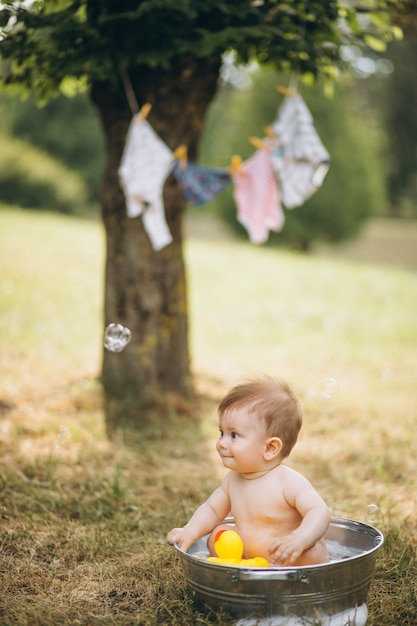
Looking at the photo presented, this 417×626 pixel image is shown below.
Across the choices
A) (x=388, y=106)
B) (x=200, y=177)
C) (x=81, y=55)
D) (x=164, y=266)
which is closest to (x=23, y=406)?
(x=164, y=266)

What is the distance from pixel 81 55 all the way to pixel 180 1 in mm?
661

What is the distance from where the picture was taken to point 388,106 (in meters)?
32.7

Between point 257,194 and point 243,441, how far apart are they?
296 cm

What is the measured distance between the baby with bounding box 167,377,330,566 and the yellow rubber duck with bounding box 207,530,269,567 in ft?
0.16

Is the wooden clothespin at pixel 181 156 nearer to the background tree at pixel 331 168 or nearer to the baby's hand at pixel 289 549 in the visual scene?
the baby's hand at pixel 289 549

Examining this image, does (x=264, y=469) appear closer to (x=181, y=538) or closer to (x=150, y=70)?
(x=181, y=538)

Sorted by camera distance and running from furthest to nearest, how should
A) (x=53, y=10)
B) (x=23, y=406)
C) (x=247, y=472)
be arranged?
1. (x=23, y=406)
2. (x=53, y=10)
3. (x=247, y=472)

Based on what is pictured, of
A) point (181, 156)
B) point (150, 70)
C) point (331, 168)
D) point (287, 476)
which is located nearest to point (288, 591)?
point (287, 476)

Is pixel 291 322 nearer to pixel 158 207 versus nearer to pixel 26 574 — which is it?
pixel 158 207

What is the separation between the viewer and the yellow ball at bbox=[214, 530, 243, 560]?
231 cm

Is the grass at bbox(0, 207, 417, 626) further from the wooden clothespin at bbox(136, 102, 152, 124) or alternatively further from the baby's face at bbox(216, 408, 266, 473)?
the wooden clothespin at bbox(136, 102, 152, 124)

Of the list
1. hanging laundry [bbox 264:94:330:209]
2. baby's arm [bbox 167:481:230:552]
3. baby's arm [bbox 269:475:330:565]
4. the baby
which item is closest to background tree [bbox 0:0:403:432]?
hanging laundry [bbox 264:94:330:209]

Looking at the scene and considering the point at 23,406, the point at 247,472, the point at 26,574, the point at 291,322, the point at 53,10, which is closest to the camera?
the point at 247,472

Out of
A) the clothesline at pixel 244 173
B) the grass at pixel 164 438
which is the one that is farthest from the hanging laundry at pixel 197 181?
the grass at pixel 164 438
